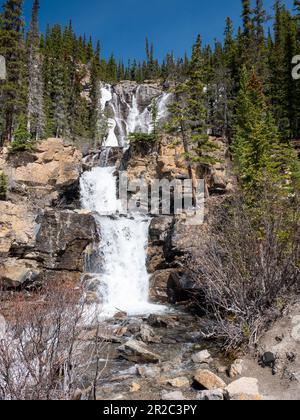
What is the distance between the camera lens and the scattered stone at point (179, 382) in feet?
30.2

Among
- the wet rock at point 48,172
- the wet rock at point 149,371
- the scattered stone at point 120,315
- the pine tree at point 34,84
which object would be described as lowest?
the scattered stone at point 120,315

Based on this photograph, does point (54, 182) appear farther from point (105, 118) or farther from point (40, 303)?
point (105, 118)

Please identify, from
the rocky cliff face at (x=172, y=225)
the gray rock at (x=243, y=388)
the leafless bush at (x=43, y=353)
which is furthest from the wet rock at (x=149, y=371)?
the rocky cliff face at (x=172, y=225)

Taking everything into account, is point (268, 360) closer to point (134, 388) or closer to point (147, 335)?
point (134, 388)

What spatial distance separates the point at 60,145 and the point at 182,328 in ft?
69.0

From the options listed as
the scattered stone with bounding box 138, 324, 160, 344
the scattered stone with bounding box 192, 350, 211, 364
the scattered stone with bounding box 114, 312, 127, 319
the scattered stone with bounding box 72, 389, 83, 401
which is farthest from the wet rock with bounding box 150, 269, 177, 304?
the scattered stone with bounding box 72, 389, 83, 401

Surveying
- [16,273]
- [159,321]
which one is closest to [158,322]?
[159,321]

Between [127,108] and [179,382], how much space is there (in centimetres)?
5761

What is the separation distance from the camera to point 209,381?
29.0 feet

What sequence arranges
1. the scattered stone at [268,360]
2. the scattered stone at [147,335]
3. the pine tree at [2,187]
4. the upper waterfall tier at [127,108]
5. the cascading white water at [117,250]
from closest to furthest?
the scattered stone at [268,360], the scattered stone at [147,335], the cascading white water at [117,250], the pine tree at [2,187], the upper waterfall tier at [127,108]

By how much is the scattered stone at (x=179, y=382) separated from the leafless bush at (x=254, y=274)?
213 centimetres

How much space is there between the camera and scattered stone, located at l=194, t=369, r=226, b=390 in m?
8.77

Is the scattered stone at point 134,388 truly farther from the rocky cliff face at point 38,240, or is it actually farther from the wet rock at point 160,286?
the wet rock at point 160,286

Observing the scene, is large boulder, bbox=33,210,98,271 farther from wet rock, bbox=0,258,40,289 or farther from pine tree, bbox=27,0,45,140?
pine tree, bbox=27,0,45,140
